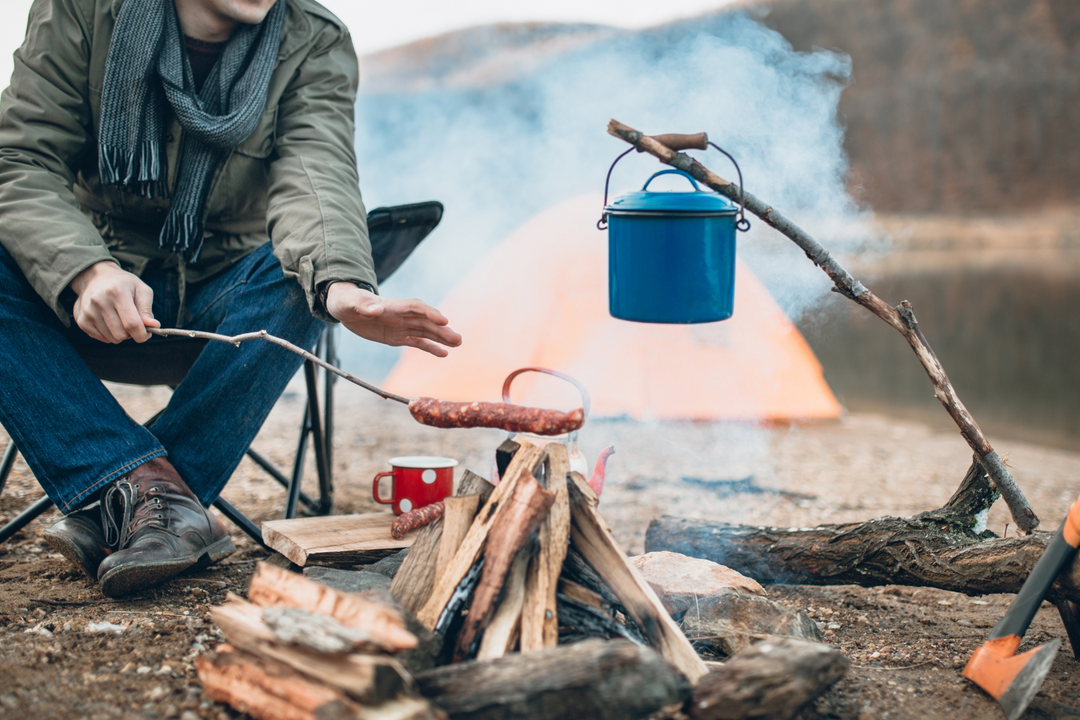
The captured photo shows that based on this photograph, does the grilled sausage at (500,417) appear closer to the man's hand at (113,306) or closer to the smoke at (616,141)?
the man's hand at (113,306)

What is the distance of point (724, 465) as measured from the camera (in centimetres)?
390

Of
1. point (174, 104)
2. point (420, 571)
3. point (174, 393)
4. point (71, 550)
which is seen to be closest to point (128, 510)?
point (71, 550)

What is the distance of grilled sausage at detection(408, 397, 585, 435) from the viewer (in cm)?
141

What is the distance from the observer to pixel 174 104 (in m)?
1.92

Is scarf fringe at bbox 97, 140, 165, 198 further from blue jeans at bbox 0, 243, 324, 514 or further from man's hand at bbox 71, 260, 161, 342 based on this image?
man's hand at bbox 71, 260, 161, 342

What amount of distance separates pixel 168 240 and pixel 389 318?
2.51 ft

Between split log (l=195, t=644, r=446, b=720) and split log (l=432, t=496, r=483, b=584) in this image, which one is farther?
split log (l=432, t=496, r=483, b=584)

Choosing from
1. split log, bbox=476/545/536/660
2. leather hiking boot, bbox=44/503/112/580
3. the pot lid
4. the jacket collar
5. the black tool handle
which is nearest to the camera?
split log, bbox=476/545/536/660

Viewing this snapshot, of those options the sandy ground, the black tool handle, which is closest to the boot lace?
the sandy ground

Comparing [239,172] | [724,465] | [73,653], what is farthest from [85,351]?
[724,465]

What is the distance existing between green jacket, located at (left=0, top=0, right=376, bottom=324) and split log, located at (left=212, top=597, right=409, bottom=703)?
0.84 m

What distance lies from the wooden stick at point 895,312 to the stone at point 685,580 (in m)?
0.62

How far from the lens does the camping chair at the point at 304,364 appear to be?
1981 mm

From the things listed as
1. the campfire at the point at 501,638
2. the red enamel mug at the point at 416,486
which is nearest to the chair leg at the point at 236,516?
the red enamel mug at the point at 416,486
